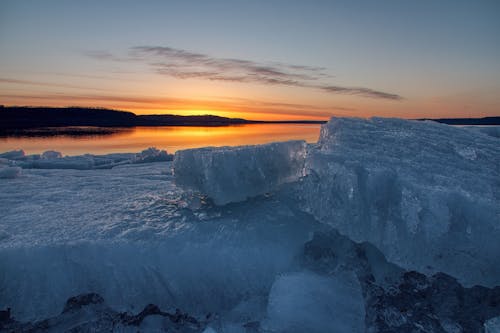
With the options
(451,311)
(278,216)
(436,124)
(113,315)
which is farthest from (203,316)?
(436,124)

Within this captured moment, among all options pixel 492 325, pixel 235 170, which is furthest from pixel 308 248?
pixel 492 325

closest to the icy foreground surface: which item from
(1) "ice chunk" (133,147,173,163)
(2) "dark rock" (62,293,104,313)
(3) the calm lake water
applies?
(2) "dark rock" (62,293,104,313)

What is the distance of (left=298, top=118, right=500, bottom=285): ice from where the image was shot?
2.24m

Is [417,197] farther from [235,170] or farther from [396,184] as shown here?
[235,170]

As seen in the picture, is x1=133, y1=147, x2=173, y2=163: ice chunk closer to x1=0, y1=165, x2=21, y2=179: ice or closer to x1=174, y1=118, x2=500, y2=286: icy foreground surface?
x1=0, y1=165, x2=21, y2=179: ice

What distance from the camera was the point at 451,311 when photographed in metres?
2.22

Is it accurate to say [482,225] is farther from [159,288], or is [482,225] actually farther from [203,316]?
[159,288]

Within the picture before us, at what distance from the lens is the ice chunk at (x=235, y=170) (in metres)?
3.15

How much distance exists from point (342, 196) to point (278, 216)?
23.7 inches

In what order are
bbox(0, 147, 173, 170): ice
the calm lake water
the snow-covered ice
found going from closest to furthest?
the snow-covered ice
bbox(0, 147, 173, 170): ice
the calm lake water

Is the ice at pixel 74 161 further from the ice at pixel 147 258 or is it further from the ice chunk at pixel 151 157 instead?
the ice at pixel 147 258

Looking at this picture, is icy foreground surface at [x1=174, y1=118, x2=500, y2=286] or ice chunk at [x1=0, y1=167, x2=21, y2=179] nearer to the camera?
icy foreground surface at [x1=174, y1=118, x2=500, y2=286]

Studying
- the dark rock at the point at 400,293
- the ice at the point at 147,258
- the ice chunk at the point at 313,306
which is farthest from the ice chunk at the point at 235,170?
the ice chunk at the point at 313,306

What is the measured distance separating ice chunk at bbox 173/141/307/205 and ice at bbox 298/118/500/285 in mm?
476
